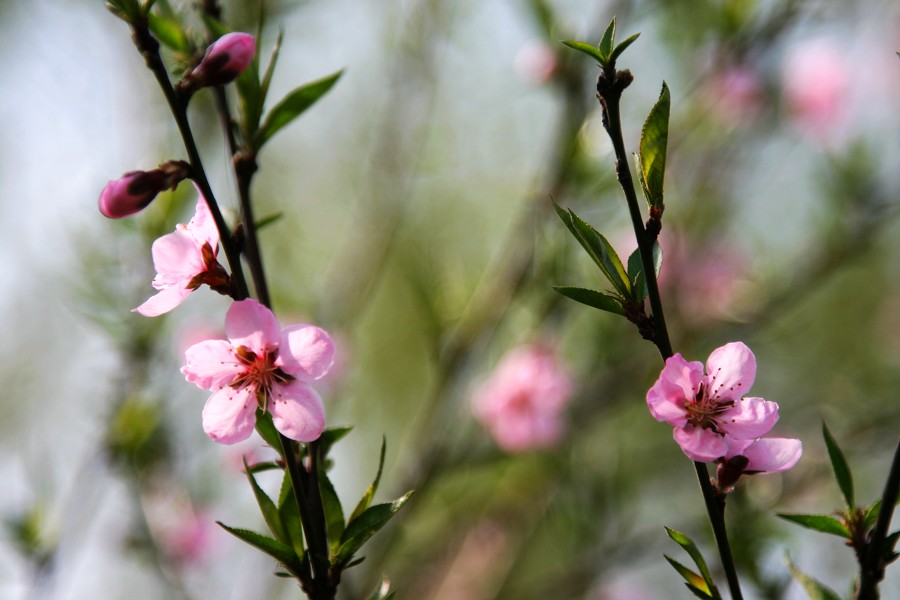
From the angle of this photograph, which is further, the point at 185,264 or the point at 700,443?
the point at 185,264

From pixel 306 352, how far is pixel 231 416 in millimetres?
96

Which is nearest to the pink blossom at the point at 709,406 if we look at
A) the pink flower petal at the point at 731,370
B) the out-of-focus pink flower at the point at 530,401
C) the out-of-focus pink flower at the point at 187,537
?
the pink flower petal at the point at 731,370

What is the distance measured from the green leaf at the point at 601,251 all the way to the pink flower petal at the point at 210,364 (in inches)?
14.1

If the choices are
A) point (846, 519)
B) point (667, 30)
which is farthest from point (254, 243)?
point (667, 30)

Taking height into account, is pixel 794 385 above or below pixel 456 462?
above

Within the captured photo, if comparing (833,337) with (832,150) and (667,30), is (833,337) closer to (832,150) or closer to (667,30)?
(832,150)

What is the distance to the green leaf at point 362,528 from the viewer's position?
71 centimetres

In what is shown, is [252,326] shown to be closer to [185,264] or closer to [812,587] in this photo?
[185,264]

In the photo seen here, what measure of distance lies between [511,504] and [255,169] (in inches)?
87.5

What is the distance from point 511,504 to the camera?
9.54 ft

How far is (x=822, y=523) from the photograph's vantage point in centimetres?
73

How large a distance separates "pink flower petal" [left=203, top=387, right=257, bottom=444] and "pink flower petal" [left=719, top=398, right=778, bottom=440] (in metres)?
0.43

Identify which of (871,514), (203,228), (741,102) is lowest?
(871,514)

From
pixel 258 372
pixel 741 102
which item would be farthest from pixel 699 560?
pixel 741 102
